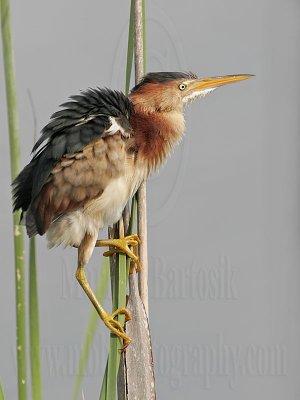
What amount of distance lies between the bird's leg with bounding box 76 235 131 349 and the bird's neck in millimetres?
137

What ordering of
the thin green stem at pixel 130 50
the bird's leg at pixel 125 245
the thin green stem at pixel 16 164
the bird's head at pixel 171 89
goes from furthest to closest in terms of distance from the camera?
the bird's head at pixel 171 89 → the bird's leg at pixel 125 245 → the thin green stem at pixel 130 50 → the thin green stem at pixel 16 164

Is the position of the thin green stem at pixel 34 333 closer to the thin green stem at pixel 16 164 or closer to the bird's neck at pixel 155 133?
the thin green stem at pixel 16 164

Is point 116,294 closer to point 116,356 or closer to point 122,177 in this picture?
point 116,356

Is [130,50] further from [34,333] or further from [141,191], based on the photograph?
[34,333]

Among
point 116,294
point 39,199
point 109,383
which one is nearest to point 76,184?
point 39,199

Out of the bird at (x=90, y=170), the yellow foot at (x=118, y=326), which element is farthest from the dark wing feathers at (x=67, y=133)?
the yellow foot at (x=118, y=326)

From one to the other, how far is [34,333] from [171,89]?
491mm

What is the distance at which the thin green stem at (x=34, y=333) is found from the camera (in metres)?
0.62

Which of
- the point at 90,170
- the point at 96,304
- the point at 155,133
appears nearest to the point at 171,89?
the point at 155,133

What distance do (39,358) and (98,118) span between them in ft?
1.23

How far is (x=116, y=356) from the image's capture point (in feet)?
2.24

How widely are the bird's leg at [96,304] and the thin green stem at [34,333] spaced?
0.45ft

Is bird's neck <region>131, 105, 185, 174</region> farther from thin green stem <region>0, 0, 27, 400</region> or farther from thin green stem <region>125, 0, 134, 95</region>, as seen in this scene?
thin green stem <region>0, 0, 27, 400</region>

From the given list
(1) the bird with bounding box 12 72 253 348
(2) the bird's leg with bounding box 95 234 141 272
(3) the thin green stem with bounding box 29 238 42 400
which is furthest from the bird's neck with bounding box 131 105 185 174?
(3) the thin green stem with bounding box 29 238 42 400
